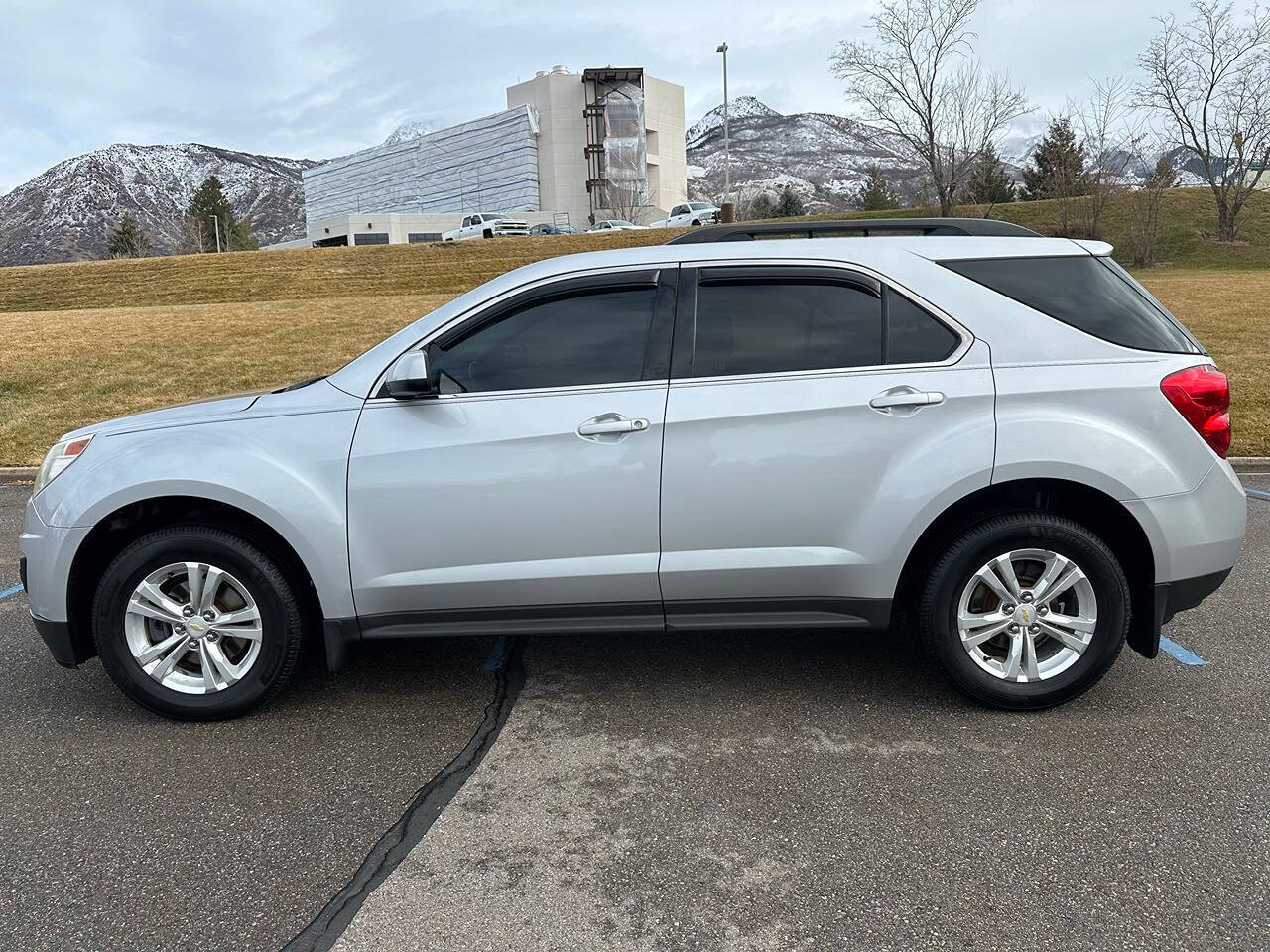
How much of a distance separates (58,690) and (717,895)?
319cm

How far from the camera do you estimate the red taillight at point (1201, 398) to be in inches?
142

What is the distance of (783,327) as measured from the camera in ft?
12.2

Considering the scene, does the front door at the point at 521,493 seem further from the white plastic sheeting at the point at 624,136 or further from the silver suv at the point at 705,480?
the white plastic sheeting at the point at 624,136

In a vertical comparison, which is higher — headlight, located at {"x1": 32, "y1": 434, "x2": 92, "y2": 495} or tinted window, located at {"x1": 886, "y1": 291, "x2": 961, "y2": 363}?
tinted window, located at {"x1": 886, "y1": 291, "x2": 961, "y2": 363}

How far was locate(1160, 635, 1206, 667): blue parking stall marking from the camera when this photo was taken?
4285mm

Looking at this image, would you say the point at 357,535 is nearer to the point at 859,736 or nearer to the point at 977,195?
the point at 859,736

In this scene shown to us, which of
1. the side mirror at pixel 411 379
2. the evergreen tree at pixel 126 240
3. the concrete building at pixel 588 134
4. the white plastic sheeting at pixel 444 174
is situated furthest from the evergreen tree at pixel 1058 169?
the evergreen tree at pixel 126 240

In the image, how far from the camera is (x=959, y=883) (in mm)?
2693

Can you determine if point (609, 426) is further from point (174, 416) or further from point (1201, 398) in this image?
point (1201, 398)

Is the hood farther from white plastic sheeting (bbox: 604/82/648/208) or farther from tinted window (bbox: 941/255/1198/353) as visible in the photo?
white plastic sheeting (bbox: 604/82/648/208)

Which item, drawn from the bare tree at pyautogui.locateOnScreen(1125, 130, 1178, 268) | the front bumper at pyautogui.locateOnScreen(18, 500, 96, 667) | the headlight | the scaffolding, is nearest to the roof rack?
the headlight

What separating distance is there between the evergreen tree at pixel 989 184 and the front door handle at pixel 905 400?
43.0m

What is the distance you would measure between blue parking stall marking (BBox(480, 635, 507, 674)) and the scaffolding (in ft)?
275

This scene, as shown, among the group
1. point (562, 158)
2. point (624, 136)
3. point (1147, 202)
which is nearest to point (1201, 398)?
point (1147, 202)
